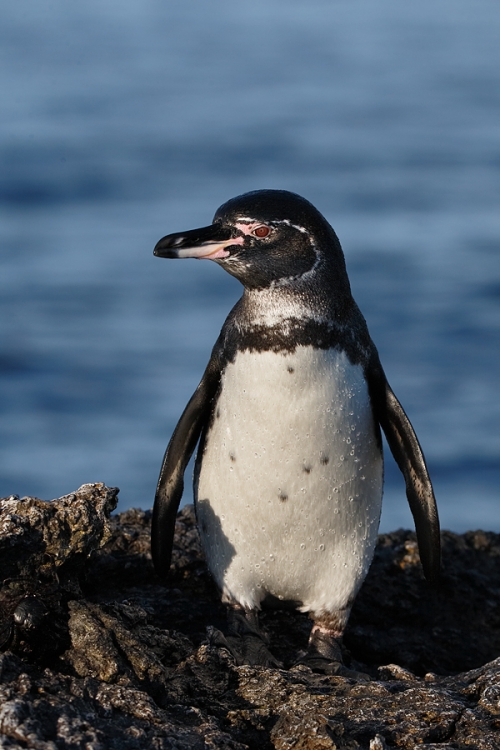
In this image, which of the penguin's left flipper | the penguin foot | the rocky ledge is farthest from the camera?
the penguin's left flipper

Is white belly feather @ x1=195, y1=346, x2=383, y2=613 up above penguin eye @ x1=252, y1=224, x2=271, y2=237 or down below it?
below

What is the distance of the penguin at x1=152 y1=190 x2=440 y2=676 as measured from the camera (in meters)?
4.49

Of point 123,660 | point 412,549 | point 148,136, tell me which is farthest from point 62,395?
point 148,136

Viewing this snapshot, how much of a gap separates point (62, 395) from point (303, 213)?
688 cm

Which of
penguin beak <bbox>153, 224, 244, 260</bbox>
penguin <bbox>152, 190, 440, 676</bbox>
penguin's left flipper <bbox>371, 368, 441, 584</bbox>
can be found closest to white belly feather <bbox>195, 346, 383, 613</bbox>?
penguin <bbox>152, 190, 440, 676</bbox>

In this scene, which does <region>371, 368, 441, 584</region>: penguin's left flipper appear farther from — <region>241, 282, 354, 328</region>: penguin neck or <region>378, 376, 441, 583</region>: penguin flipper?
<region>241, 282, 354, 328</region>: penguin neck

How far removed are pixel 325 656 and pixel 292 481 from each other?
74cm

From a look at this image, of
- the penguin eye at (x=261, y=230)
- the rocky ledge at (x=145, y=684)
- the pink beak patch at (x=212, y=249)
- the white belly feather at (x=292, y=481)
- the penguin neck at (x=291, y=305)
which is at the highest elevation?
the penguin eye at (x=261, y=230)

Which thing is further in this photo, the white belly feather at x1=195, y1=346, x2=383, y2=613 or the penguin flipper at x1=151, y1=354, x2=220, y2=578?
the penguin flipper at x1=151, y1=354, x2=220, y2=578

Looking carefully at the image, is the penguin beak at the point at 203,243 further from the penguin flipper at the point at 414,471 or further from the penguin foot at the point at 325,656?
the penguin foot at the point at 325,656

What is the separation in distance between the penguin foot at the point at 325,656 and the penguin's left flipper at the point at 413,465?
21.8 inches

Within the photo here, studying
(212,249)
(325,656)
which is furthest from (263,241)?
(325,656)

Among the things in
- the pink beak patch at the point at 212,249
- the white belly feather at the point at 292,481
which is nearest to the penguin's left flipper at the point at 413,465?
the white belly feather at the point at 292,481

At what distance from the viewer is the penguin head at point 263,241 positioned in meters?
4.46
